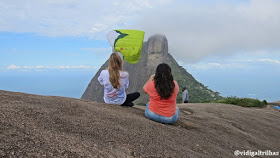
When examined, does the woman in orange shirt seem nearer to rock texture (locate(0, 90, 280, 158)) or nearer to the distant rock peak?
rock texture (locate(0, 90, 280, 158))

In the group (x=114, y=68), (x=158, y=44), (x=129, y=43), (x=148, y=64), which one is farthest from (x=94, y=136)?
(x=158, y=44)

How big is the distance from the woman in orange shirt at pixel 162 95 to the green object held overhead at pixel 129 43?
1235 mm

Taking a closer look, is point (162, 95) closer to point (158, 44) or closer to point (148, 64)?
point (148, 64)

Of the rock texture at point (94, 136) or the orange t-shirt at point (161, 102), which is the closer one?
the rock texture at point (94, 136)

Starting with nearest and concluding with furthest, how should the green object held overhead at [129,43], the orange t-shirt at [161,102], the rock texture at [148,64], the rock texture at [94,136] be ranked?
the rock texture at [94,136], the orange t-shirt at [161,102], the green object held overhead at [129,43], the rock texture at [148,64]

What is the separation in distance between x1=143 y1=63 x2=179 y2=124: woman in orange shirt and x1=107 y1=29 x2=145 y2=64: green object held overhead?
1.23 meters

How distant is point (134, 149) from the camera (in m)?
3.44

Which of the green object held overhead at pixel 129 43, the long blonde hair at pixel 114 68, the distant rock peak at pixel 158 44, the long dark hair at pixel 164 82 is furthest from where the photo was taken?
the distant rock peak at pixel 158 44

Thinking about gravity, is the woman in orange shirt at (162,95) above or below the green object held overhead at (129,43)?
below

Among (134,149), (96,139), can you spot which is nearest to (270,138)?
(134,149)

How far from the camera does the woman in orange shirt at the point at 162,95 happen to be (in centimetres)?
525

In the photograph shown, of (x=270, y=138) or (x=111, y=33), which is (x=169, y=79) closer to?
(x=111, y=33)

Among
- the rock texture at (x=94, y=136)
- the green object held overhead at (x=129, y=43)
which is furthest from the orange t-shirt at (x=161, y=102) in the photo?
the green object held overhead at (x=129, y=43)

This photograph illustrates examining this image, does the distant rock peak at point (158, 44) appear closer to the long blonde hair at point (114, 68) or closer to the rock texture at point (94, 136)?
the long blonde hair at point (114, 68)
